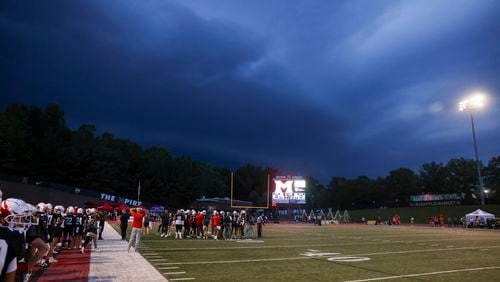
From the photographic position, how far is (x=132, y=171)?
280 feet

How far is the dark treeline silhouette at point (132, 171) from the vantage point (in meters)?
69.0

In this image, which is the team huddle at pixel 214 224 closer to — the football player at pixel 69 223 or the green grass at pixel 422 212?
the football player at pixel 69 223

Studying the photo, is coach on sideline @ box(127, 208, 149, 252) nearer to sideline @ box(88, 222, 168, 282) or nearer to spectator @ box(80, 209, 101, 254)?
sideline @ box(88, 222, 168, 282)

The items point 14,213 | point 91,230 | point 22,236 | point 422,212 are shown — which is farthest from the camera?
point 422,212

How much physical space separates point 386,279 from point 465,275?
256 cm

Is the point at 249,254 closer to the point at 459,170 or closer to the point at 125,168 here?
the point at 125,168

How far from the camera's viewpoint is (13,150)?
213 ft

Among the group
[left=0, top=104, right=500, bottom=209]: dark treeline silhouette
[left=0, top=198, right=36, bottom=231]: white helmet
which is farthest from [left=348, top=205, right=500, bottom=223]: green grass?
[left=0, top=198, right=36, bottom=231]: white helmet

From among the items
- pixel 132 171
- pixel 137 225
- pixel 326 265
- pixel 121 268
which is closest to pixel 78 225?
pixel 137 225

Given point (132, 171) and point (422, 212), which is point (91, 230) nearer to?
point (422, 212)

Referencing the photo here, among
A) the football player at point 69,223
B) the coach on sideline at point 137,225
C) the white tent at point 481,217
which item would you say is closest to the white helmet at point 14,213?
the coach on sideline at point 137,225

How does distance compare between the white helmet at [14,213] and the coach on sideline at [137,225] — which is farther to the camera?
the coach on sideline at [137,225]

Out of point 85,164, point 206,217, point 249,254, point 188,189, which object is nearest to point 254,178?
point 188,189

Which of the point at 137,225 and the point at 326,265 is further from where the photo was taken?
the point at 137,225
